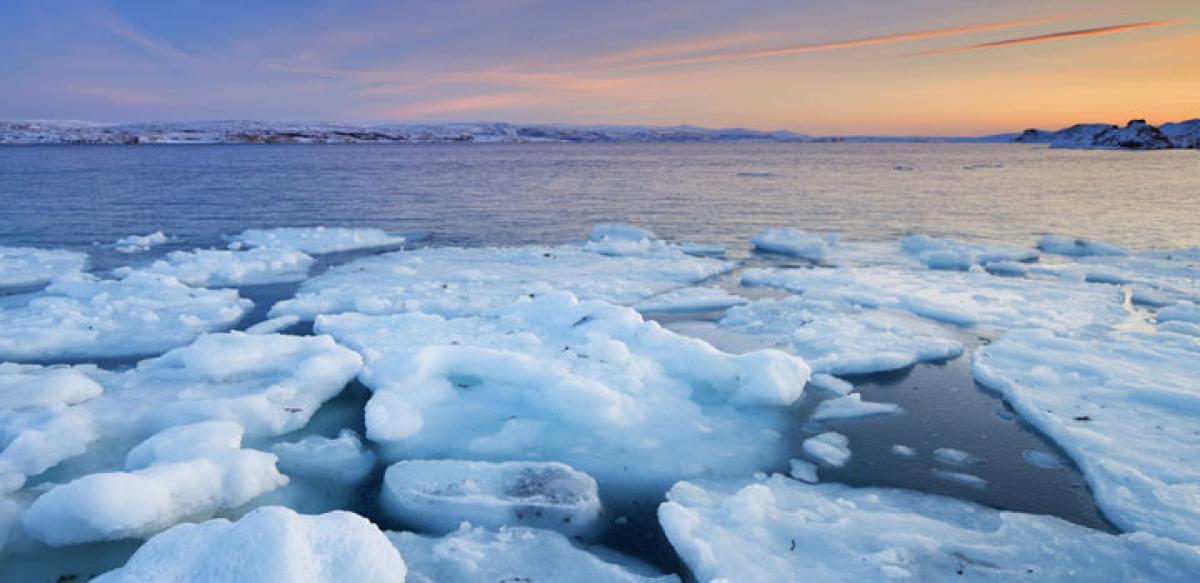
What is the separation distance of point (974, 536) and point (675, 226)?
17.5 meters

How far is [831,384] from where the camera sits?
7379 mm

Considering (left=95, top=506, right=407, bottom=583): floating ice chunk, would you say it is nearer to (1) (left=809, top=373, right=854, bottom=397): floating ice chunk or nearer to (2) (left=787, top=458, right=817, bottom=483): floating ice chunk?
(2) (left=787, top=458, right=817, bottom=483): floating ice chunk

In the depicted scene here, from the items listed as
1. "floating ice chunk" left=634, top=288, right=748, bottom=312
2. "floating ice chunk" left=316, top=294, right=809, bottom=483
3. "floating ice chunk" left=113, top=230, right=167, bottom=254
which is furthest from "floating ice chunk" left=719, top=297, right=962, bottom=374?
"floating ice chunk" left=113, top=230, right=167, bottom=254

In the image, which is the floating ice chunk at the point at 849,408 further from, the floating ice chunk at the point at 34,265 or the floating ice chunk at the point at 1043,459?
the floating ice chunk at the point at 34,265

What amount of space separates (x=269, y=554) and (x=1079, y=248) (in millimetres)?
17922

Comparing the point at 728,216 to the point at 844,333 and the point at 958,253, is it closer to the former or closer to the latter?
the point at 958,253

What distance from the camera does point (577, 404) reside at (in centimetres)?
632

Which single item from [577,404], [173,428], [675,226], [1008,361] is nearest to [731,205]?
[675,226]

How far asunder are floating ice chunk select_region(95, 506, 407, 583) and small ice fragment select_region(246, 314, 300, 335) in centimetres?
583

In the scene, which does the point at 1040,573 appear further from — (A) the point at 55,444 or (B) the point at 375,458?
(A) the point at 55,444

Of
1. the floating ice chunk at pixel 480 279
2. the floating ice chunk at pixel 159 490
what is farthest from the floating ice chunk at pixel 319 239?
the floating ice chunk at pixel 159 490

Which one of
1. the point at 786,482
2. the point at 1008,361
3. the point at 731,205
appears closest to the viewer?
the point at 786,482

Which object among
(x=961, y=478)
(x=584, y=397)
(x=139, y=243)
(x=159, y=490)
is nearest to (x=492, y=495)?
→ (x=584, y=397)

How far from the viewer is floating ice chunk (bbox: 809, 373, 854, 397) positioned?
724cm
